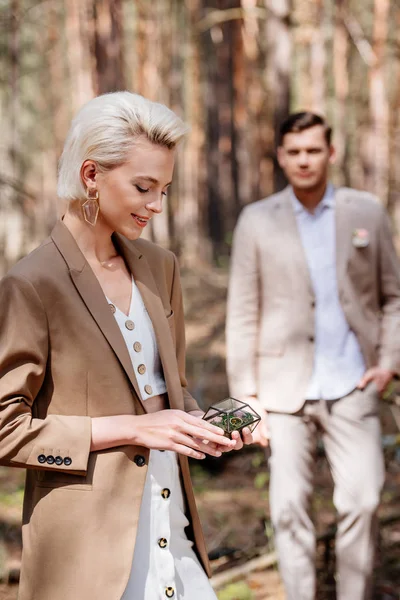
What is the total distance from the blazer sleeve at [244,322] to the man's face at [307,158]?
376mm

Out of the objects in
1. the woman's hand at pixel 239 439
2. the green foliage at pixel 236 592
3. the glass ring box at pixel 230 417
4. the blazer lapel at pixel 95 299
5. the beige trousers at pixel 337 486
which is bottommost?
the green foliage at pixel 236 592

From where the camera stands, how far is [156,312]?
2.54 metres

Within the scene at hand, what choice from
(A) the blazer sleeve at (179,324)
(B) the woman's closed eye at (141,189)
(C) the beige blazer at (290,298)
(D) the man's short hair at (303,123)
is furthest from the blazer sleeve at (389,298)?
(B) the woman's closed eye at (141,189)

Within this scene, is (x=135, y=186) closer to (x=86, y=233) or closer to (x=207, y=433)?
(x=86, y=233)

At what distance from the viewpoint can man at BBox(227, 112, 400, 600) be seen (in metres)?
4.27

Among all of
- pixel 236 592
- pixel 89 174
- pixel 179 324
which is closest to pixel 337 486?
pixel 236 592

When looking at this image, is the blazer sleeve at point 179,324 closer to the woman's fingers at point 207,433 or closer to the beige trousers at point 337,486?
the woman's fingers at point 207,433

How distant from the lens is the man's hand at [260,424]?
4281 mm

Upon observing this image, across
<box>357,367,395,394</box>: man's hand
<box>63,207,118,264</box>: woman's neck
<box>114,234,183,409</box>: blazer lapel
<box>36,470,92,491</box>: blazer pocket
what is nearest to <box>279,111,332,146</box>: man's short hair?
<box>357,367,395,394</box>: man's hand

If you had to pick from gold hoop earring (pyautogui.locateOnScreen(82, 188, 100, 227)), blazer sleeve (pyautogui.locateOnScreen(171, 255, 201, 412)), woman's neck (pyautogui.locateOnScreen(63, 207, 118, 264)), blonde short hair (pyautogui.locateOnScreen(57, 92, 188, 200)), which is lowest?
blazer sleeve (pyautogui.locateOnScreen(171, 255, 201, 412))

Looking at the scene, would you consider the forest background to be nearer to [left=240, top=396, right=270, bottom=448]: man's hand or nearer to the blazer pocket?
[left=240, top=396, right=270, bottom=448]: man's hand

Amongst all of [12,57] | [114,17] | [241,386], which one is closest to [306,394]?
[241,386]

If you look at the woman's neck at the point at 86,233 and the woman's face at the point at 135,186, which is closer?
the woman's face at the point at 135,186

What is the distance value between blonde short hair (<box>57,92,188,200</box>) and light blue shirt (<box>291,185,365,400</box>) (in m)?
2.16
